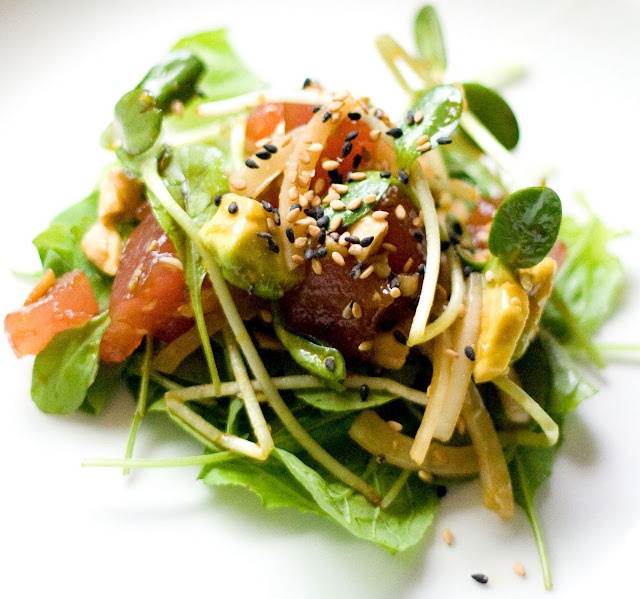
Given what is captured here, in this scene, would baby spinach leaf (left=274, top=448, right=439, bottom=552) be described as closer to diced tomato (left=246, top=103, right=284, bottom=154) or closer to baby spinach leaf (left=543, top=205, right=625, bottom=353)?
baby spinach leaf (left=543, top=205, right=625, bottom=353)

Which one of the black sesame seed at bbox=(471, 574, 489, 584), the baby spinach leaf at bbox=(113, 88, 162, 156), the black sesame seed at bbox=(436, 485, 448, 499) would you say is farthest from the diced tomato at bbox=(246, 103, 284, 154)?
the black sesame seed at bbox=(471, 574, 489, 584)

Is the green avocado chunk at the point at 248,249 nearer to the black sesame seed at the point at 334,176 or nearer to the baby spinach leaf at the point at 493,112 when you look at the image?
the black sesame seed at the point at 334,176

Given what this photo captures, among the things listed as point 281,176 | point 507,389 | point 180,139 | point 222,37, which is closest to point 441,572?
point 507,389

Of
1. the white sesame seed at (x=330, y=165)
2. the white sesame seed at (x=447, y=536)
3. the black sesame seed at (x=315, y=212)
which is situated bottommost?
the white sesame seed at (x=447, y=536)

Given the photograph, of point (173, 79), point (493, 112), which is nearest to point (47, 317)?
point (173, 79)

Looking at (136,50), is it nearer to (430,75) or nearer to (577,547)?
(430,75)

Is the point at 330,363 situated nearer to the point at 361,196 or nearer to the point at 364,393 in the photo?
the point at 364,393

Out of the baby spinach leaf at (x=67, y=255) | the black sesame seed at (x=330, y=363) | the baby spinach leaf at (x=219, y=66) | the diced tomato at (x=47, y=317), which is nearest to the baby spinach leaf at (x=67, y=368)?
the diced tomato at (x=47, y=317)

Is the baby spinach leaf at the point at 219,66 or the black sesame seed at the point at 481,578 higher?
the baby spinach leaf at the point at 219,66
